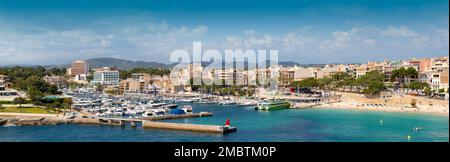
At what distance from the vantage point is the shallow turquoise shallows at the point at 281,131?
9.66 meters

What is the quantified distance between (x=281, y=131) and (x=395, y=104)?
8.34 metres

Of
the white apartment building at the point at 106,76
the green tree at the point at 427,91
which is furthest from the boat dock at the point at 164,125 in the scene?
the white apartment building at the point at 106,76

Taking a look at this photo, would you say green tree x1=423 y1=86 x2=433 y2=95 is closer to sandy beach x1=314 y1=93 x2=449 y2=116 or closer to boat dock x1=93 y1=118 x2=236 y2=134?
sandy beach x1=314 y1=93 x2=449 y2=116

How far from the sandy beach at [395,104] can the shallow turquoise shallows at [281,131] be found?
6.23 feet

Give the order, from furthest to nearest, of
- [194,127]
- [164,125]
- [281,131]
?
[164,125], [194,127], [281,131]

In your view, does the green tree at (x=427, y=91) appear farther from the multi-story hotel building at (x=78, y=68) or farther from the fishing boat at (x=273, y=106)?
the multi-story hotel building at (x=78, y=68)

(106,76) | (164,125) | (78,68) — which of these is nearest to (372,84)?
(164,125)

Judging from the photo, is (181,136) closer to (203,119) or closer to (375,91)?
(203,119)

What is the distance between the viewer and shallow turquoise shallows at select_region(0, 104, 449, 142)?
31.7 ft

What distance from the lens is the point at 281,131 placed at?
34.7ft

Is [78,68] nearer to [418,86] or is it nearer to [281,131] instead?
[418,86]

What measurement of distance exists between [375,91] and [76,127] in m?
12.0
